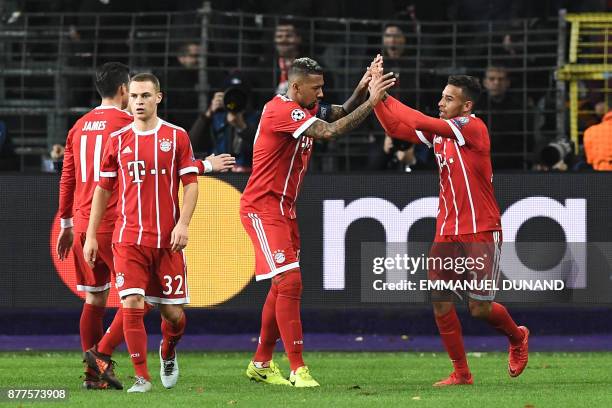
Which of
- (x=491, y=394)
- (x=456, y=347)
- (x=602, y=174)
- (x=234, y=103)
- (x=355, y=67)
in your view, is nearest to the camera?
(x=491, y=394)

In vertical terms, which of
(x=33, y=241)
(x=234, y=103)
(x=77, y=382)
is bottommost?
(x=77, y=382)

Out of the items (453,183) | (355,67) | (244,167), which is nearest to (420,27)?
(355,67)

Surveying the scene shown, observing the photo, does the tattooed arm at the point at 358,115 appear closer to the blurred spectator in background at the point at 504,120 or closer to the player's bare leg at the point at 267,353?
the player's bare leg at the point at 267,353

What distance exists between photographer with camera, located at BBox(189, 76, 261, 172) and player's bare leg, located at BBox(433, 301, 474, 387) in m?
4.43

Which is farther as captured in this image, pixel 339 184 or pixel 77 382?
pixel 339 184

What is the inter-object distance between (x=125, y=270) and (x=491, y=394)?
97.7 inches

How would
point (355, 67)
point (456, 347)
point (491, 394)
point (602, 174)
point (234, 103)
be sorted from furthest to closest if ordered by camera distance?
1. point (355, 67)
2. point (234, 103)
3. point (602, 174)
4. point (456, 347)
5. point (491, 394)

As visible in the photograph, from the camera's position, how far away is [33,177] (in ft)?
42.3

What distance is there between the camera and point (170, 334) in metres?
9.38

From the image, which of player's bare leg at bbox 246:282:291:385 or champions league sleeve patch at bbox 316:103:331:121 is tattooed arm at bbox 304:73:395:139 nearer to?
champions league sleeve patch at bbox 316:103:331:121

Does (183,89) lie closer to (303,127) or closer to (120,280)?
(303,127)

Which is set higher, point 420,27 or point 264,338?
point 420,27

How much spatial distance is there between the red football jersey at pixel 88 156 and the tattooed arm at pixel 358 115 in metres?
1.46

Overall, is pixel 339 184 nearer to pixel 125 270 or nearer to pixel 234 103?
pixel 234 103
